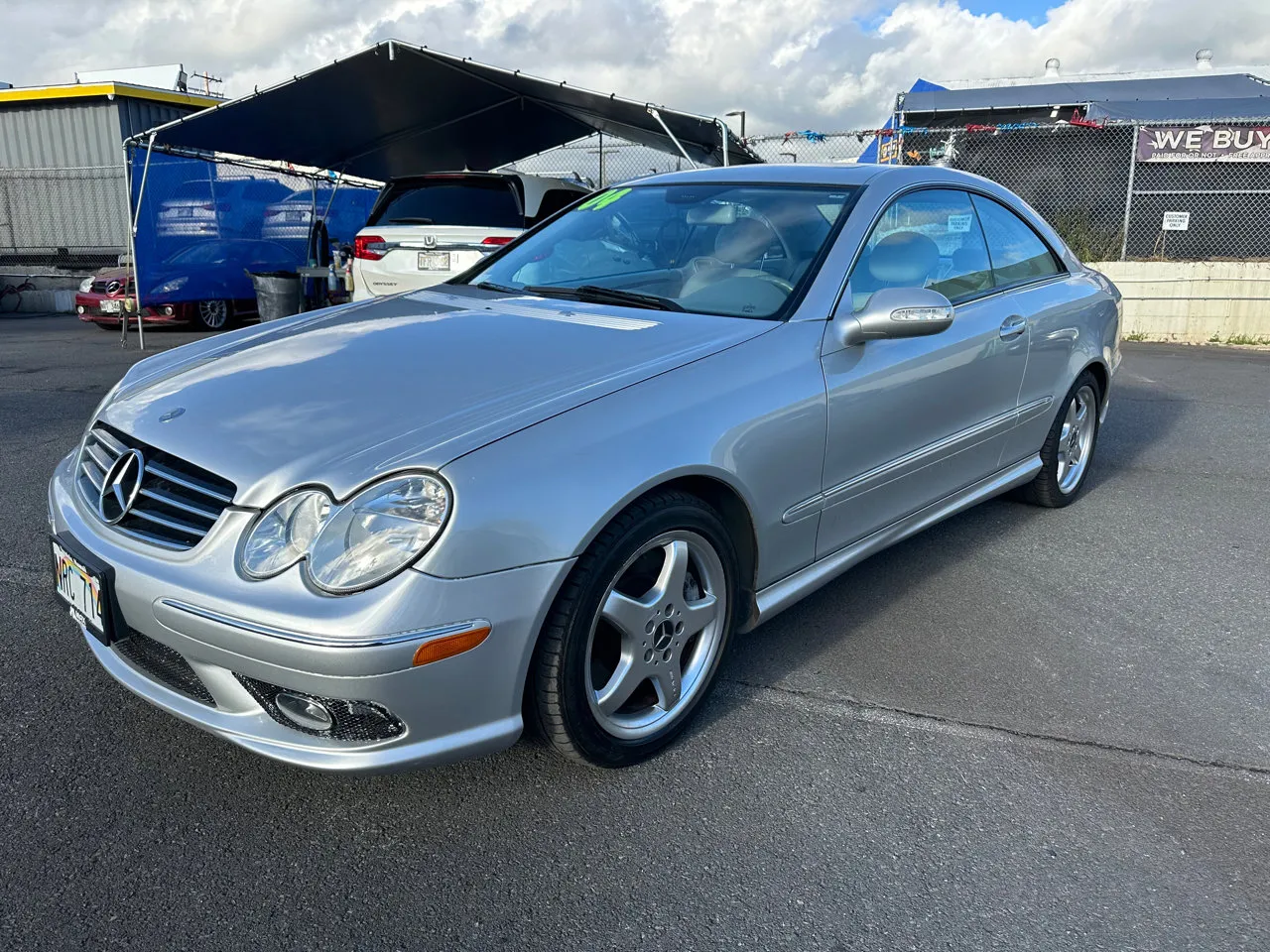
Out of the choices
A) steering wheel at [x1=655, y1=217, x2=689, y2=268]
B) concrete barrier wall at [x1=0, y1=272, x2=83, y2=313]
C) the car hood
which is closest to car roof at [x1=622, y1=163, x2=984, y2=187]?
steering wheel at [x1=655, y1=217, x2=689, y2=268]

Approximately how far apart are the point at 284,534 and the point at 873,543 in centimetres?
190

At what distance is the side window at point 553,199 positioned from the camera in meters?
8.68

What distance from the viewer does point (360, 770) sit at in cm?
202

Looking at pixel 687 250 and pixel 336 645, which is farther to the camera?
pixel 687 250

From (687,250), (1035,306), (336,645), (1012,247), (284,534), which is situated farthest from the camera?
(1012,247)

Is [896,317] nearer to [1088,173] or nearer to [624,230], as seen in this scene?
[624,230]

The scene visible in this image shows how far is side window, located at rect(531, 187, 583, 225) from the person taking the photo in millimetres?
8680

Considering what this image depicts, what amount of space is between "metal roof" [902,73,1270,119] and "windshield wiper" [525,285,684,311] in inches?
638

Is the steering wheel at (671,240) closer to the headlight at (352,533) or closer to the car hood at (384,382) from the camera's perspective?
the car hood at (384,382)

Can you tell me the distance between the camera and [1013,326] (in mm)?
3742

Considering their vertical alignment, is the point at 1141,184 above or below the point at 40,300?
above

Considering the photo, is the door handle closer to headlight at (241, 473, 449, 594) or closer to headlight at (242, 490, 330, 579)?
headlight at (241, 473, 449, 594)

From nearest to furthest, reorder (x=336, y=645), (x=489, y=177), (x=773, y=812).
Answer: (x=336, y=645)
(x=773, y=812)
(x=489, y=177)

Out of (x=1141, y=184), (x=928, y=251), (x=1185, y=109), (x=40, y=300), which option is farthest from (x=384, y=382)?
(x=1185, y=109)
